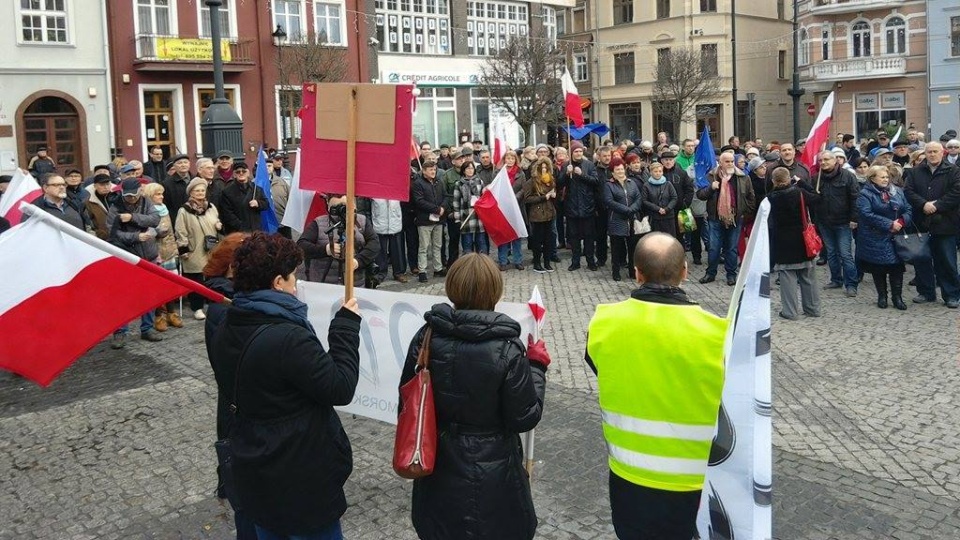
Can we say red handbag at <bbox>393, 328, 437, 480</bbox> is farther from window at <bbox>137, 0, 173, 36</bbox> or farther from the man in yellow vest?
window at <bbox>137, 0, 173, 36</bbox>

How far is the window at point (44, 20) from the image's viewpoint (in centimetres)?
2811

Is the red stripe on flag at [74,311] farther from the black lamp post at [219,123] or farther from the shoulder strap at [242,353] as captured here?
the black lamp post at [219,123]

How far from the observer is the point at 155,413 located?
25.1 feet

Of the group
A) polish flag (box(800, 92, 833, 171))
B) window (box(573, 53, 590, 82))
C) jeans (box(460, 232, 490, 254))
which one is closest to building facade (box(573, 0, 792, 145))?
window (box(573, 53, 590, 82))

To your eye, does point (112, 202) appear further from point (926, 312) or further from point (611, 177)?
point (926, 312)

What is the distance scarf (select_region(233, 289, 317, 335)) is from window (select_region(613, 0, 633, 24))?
5302cm

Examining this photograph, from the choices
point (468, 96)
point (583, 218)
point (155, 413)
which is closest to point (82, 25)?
point (468, 96)

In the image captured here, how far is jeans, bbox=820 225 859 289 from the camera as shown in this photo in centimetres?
1189

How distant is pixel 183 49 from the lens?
31.0m

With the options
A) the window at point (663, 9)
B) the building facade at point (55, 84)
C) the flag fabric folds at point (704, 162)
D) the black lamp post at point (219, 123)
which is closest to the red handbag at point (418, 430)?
the black lamp post at point (219, 123)

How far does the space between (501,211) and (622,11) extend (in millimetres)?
44387

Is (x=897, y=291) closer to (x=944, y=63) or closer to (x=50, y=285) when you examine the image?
(x=50, y=285)

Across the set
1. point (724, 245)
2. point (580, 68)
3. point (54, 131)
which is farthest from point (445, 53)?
point (724, 245)

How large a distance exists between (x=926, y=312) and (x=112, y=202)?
9.66 metres
